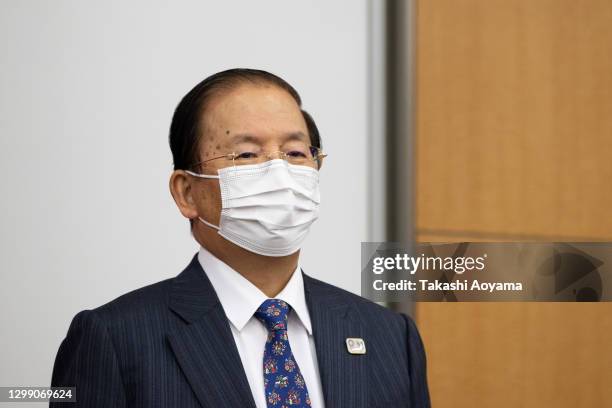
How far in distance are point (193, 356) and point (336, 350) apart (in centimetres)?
28

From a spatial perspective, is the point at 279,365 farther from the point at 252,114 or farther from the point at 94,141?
the point at 94,141

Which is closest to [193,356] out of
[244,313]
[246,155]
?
[244,313]

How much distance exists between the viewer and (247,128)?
172 centimetres

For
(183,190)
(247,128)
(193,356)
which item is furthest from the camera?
(183,190)

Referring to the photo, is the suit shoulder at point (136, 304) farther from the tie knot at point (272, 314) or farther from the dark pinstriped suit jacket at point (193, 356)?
the tie knot at point (272, 314)

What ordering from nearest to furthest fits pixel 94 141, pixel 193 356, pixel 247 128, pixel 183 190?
1. pixel 193 356
2. pixel 247 128
3. pixel 183 190
4. pixel 94 141

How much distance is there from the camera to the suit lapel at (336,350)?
166 cm

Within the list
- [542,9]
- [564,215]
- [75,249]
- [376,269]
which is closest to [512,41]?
[542,9]

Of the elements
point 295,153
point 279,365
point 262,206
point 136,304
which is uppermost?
point 295,153

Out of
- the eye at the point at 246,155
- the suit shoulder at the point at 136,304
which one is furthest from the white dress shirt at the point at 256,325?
the eye at the point at 246,155

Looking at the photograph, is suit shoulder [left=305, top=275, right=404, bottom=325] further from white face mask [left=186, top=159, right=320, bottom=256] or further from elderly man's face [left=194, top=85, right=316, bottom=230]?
elderly man's face [left=194, top=85, right=316, bottom=230]

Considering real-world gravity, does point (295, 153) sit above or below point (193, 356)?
above

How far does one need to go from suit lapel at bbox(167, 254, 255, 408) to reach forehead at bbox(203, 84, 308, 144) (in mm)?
306

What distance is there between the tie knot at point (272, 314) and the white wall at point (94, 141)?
1.02 meters
